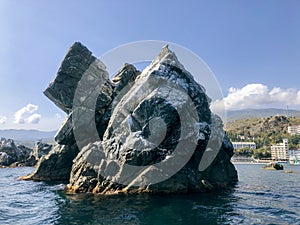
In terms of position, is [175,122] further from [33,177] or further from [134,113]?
[33,177]

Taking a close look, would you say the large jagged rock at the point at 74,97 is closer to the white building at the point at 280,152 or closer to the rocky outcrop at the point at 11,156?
the rocky outcrop at the point at 11,156

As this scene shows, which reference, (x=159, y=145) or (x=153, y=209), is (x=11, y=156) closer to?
(x=159, y=145)

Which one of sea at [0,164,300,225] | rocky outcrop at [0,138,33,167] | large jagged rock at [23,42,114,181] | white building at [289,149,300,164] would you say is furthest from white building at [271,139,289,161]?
sea at [0,164,300,225]

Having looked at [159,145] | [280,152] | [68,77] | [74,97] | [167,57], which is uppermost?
[167,57]

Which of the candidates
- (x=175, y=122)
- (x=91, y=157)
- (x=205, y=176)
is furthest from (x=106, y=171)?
(x=205, y=176)

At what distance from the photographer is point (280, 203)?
93.0 feet

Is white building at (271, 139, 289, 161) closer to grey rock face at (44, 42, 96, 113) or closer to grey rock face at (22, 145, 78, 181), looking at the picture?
grey rock face at (22, 145, 78, 181)

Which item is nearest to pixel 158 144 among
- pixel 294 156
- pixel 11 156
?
pixel 11 156

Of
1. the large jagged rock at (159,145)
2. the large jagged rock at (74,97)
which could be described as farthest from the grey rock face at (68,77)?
the large jagged rock at (159,145)

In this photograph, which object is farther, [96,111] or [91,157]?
[96,111]

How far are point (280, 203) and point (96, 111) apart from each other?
127ft

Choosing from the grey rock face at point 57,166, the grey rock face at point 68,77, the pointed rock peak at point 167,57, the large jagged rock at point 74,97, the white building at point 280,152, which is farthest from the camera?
the white building at point 280,152

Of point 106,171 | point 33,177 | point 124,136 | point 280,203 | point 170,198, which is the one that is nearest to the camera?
point 280,203

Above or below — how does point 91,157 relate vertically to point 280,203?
above
